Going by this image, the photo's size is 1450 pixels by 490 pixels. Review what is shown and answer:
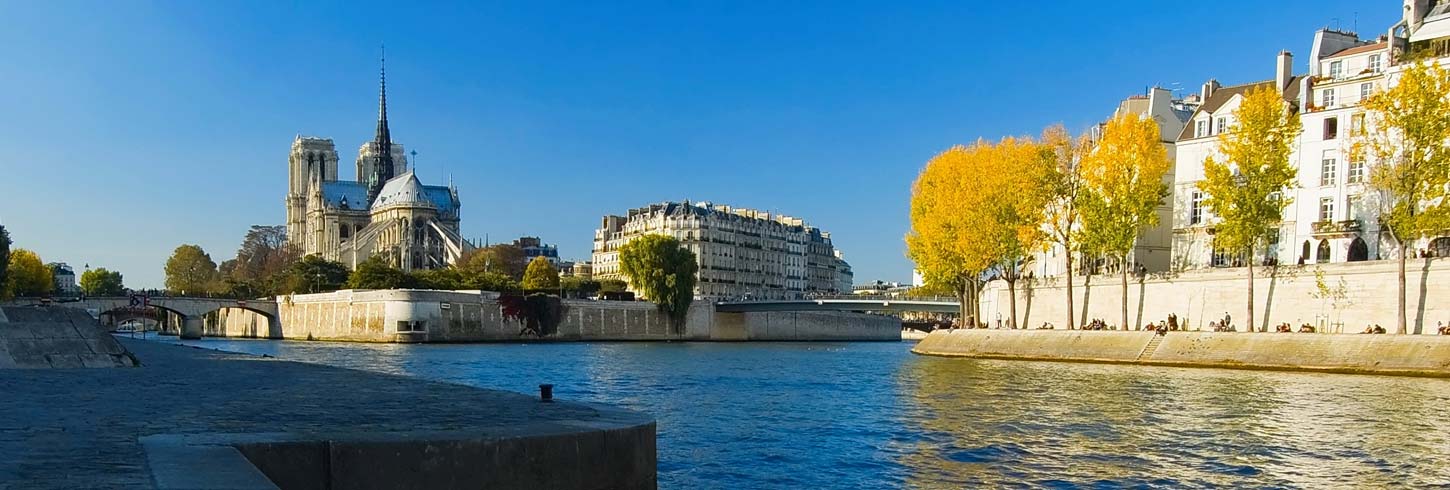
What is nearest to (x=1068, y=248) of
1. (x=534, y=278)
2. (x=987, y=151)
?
(x=987, y=151)

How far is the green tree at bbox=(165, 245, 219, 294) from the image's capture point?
18362cm

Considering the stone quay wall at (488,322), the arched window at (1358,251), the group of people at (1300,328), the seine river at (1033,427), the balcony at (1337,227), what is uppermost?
the balcony at (1337,227)

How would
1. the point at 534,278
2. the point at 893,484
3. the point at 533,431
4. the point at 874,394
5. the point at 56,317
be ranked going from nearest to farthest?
the point at 533,431 → the point at 893,484 → the point at 56,317 → the point at 874,394 → the point at 534,278

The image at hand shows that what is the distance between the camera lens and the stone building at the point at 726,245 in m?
157

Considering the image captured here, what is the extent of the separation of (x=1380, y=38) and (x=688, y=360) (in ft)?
126

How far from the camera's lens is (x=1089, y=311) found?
6819 cm

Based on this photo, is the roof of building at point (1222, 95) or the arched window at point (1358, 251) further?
the roof of building at point (1222, 95)

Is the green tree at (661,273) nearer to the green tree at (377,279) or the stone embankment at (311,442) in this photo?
the green tree at (377,279)

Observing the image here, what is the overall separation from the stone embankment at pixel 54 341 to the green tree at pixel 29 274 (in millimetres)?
104040

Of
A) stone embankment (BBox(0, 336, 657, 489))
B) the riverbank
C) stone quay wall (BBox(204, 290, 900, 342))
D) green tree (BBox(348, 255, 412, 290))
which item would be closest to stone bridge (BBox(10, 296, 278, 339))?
stone quay wall (BBox(204, 290, 900, 342))

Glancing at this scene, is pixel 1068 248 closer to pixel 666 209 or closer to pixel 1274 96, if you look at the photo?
pixel 1274 96

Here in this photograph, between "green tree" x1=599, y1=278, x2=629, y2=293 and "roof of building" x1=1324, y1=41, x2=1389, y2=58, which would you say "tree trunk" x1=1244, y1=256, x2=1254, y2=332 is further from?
"green tree" x1=599, y1=278, x2=629, y2=293

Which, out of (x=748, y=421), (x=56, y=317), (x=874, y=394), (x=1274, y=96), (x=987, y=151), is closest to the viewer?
(x=56, y=317)

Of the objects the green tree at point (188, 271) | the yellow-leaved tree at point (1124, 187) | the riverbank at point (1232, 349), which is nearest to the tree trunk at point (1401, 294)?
the riverbank at point (1232, 349)
